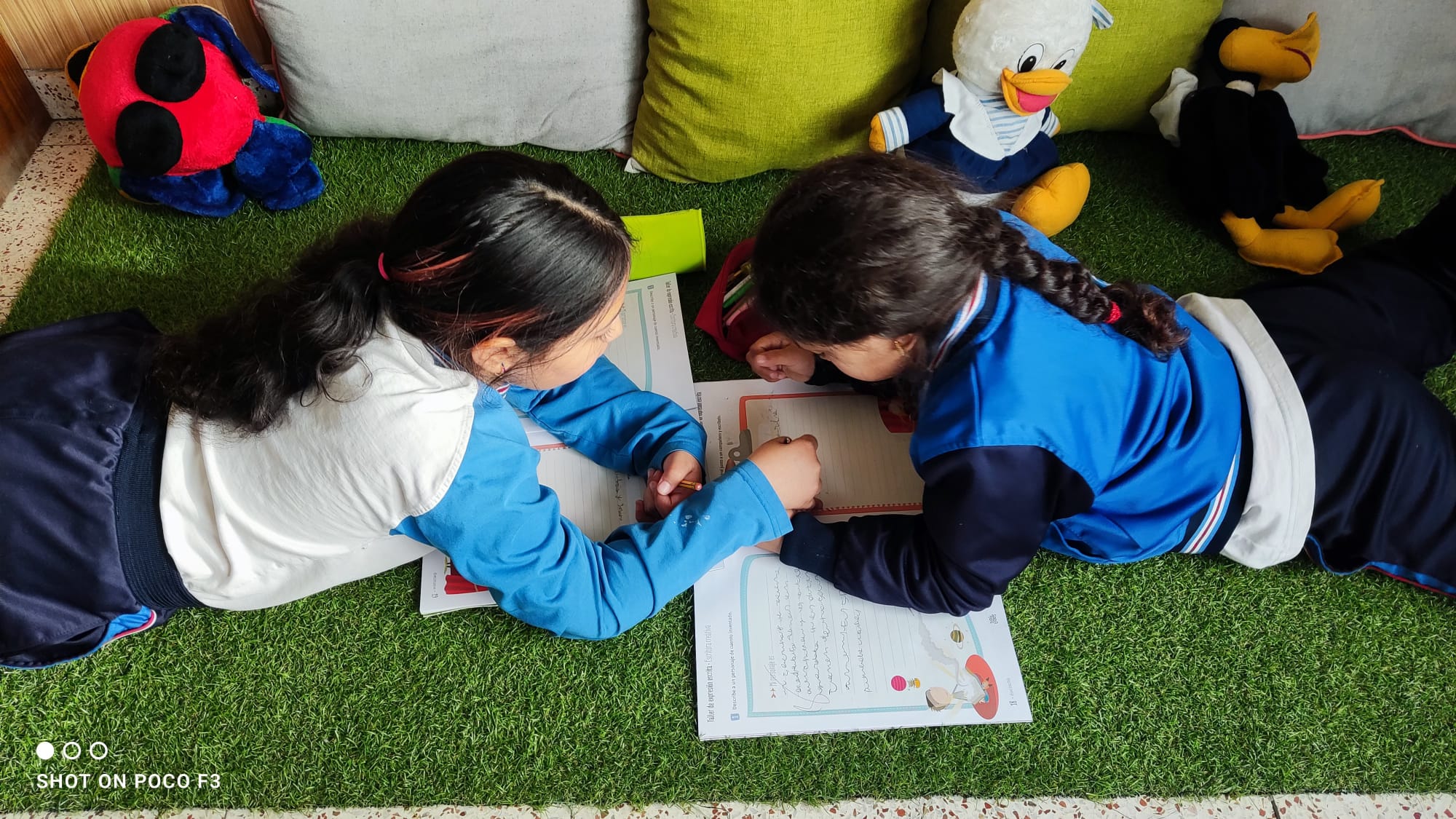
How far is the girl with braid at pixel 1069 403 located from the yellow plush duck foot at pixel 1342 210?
222 mm

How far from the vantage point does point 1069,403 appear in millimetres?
808

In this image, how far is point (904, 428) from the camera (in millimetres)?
1111

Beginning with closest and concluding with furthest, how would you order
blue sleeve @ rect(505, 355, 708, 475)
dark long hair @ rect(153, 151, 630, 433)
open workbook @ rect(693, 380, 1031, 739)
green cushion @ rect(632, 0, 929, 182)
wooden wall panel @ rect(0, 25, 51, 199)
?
dark long hair @ rect(153, 151, 630, 433) → open workbook @ rect(693, 380, 1031, 739) → blue sleeve @ rect(505, 355, 708, 475) → green cushion @ rect(632, 0, 929, 182) → wooden wall panel @ rect(0, 25, 51, 199)

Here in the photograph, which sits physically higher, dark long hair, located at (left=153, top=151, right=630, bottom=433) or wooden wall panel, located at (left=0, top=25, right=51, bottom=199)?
dark long hair, located at (left=153, top=151, right=630, bottom=433)

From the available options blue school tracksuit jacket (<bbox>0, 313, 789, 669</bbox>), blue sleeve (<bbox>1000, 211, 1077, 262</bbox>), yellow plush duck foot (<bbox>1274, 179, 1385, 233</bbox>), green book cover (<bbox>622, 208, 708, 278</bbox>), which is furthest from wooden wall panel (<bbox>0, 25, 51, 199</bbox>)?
yellow plush duck foot (<bbox>1274, 179, 1385, 233</bbox>)

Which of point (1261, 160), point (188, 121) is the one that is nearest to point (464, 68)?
point (188, 121)

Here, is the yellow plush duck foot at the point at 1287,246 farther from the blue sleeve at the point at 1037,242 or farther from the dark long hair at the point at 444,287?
the dark long hair at the point at 444,287

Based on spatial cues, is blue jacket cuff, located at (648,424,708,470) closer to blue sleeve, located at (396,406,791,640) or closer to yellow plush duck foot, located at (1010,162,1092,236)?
blue sleeve, located at (396,406,791,640)

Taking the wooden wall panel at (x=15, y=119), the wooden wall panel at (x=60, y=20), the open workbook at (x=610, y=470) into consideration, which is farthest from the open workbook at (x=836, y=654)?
the wooden wall panel at (x=15, y=119)

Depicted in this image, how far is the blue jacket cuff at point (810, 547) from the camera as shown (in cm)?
96

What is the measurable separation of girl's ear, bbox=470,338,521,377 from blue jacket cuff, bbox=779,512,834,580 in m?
0.37

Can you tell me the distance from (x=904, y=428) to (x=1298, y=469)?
1.41ft

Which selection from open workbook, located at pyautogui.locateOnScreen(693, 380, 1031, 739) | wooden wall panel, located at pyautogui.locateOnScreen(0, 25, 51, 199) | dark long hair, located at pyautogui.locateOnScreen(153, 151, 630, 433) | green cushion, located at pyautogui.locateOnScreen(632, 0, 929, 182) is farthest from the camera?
wooden wall panel, located at pyautogui.locateOnScreen(0, 25, 51, 199)

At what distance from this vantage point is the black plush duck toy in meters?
1.30
